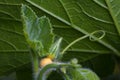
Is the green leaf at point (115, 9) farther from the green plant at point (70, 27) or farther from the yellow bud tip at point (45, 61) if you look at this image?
→ the yellow bud tip at point (45, 61)

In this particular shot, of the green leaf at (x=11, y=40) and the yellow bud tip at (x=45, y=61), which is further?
the green leaf at (x=11, y=40)

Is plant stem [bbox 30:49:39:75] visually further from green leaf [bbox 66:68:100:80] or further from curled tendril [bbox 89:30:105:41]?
curled tendril [bbox 89:30:105:41]

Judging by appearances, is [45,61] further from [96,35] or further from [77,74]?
[96,35]

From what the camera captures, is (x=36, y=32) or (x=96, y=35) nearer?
(x=36, y=32)

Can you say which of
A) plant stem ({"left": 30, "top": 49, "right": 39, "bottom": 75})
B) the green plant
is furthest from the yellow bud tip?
the green plant

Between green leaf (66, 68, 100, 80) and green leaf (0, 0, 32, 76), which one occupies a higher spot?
green leaf (0, 0, 32, 76)

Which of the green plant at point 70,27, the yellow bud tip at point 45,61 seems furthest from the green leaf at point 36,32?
the green plant at point 70,27

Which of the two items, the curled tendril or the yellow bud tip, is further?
the curled tendril

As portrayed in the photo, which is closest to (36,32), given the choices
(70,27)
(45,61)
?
(45,61)

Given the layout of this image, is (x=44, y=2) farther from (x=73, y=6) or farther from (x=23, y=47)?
(x=23, y=47)
